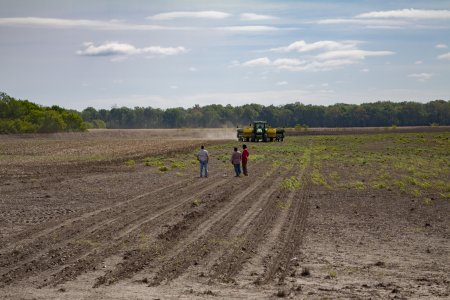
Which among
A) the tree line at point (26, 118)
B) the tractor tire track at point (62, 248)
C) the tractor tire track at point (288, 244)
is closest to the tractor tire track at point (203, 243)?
the tractor tire track at point (288, 244)

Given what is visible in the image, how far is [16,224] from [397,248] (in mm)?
10130

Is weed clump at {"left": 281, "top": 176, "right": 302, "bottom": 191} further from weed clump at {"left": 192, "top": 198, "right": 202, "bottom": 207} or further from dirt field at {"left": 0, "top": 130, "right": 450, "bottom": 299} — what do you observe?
weed clump at {"left": 192, "top": 198, "right": 202, "bottom": 207}

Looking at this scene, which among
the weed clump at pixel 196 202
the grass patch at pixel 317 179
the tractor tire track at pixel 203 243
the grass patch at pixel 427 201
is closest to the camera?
the tractor tire track at pixel 203 243

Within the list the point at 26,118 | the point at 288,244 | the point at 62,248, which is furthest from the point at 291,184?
the point at 26,118

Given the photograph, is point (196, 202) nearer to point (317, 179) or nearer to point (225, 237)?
point (225, 237)

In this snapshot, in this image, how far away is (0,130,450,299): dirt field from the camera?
12.4 m

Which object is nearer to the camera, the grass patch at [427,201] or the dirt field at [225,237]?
the dirt field at [225,237]

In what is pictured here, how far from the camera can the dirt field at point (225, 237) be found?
40.8 feet

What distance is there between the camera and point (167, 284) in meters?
12.5

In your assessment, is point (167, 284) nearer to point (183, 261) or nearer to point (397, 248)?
point (183, 261)

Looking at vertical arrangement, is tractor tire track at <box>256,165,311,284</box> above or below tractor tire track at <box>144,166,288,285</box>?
below

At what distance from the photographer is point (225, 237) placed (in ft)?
55.8

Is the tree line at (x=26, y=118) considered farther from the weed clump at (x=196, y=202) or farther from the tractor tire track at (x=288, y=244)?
the tractor tire track at (x=288, y=244)

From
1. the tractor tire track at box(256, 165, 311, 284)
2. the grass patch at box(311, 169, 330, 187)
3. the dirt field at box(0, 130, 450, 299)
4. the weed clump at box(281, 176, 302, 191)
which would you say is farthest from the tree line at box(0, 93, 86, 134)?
the tractor tire track at box(256, 165, 311, 284)
